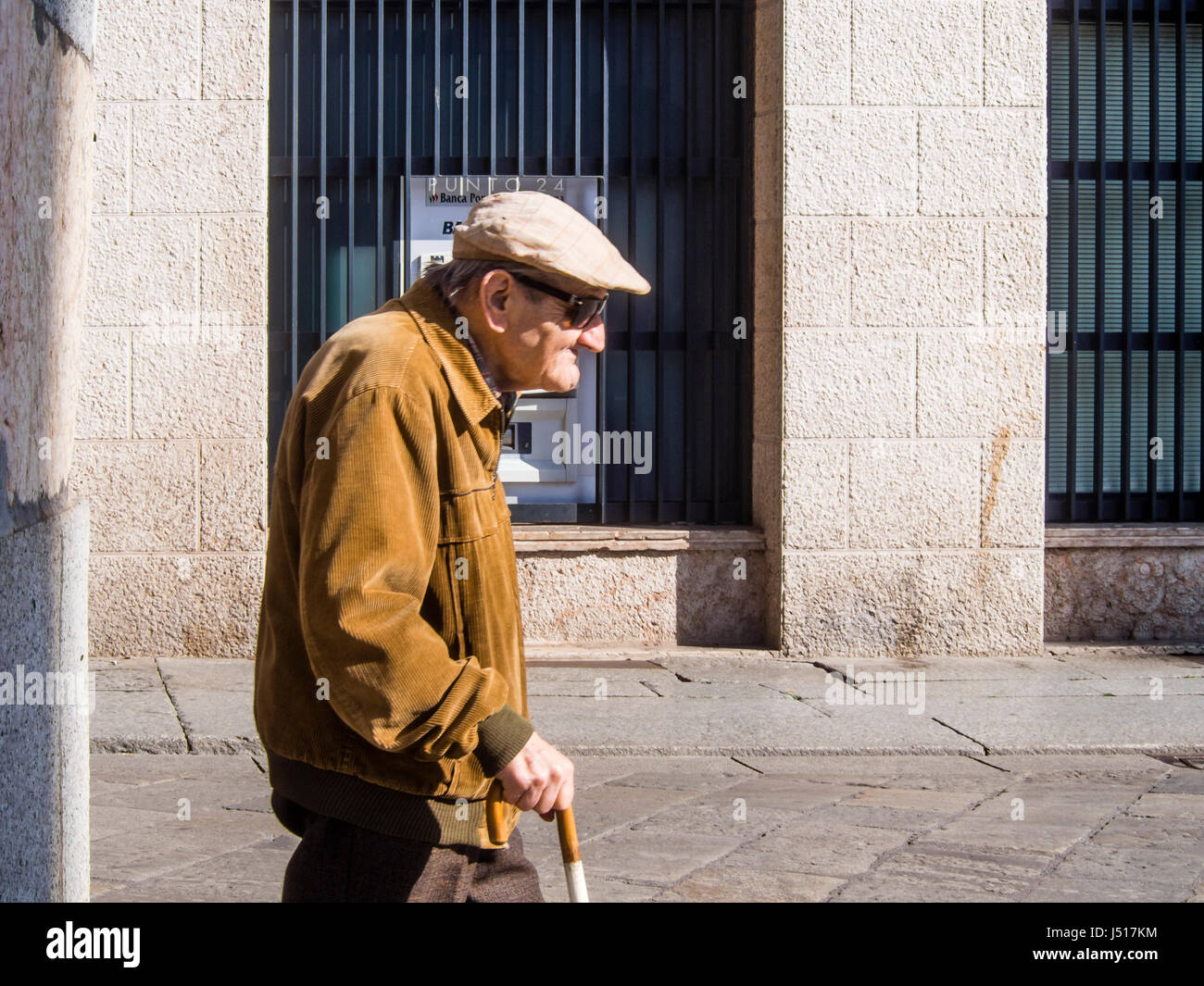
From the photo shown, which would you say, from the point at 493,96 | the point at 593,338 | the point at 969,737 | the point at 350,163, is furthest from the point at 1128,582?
the point at 593,338

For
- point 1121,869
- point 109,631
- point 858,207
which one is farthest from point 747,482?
point 1121,869

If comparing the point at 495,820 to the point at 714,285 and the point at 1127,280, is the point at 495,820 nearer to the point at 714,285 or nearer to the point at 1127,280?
the point at 714,285

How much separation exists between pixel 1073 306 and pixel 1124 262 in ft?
1.37

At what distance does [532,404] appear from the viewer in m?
9.09

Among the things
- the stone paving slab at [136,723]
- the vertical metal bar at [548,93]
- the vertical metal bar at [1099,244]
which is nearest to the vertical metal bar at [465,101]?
the vertical metal bar at [548,93]

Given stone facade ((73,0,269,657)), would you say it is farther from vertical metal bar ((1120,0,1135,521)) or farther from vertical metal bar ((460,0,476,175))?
vertical metal bar ((1120,0,1135,521))

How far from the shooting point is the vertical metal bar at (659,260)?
9078 mm

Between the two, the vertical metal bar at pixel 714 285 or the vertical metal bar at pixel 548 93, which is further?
the vertical metal bar at pixel 714 285

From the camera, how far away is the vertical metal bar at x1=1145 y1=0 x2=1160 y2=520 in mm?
9398

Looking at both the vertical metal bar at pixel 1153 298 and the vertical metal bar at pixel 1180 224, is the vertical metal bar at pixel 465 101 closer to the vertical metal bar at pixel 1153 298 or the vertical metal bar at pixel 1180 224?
the vertical metal bar at pixel 1153 298

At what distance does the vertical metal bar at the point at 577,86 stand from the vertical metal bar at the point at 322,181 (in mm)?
1451

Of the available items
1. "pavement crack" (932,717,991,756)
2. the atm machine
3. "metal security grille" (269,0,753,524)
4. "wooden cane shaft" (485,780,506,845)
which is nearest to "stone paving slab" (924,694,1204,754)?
"pavement crack" (932,717,991,756)

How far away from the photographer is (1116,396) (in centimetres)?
944

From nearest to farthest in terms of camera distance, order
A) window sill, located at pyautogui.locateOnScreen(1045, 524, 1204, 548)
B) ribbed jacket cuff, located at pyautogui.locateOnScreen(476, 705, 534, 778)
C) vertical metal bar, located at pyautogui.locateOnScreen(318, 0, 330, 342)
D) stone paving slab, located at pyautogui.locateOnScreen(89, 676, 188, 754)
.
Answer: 1. ribbed jacket cuff, located at pyautogui.locateOnScreen(476, 705, 534, 778)
2. stone paving slab, located at pyautogui.locateOnScreen(89, 676, 188, 754)
3. vertical metal bar, located at pyautogui.locateOnScreen(318, 0, 330, 342)
4. window sill, located at pyautogui.locateOnScreen(1045, 524, 1204, 548)
